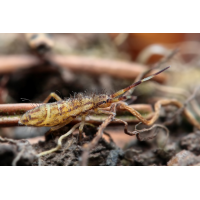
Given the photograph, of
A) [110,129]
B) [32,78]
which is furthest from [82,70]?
[110,129]

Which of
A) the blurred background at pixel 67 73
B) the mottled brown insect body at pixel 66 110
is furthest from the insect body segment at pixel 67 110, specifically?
the blurred background at pixel 67 73

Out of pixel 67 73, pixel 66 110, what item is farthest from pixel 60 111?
pixel 67 73

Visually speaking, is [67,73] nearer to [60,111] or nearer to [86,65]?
[86,65]

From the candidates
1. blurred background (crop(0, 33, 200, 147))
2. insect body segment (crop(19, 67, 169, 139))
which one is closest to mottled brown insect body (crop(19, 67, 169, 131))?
insect body segment (crop(19, 67, 169, 139))

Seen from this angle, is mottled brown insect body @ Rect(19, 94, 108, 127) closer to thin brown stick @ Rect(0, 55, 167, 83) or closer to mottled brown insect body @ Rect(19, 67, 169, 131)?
mottled brown insect body @ Rect(19, 67, 169, 131)

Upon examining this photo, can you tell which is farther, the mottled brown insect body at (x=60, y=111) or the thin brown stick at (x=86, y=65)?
the thin brown stick at (x=86, y=65)

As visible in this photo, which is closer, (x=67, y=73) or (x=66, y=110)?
(x=66, y=110)

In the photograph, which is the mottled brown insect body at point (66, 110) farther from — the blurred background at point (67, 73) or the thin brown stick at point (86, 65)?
the thin brown stick at point (86, 65)

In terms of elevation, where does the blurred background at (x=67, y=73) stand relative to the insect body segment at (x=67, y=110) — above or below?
above

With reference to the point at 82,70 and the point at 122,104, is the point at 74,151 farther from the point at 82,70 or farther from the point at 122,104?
the point at 82,70
